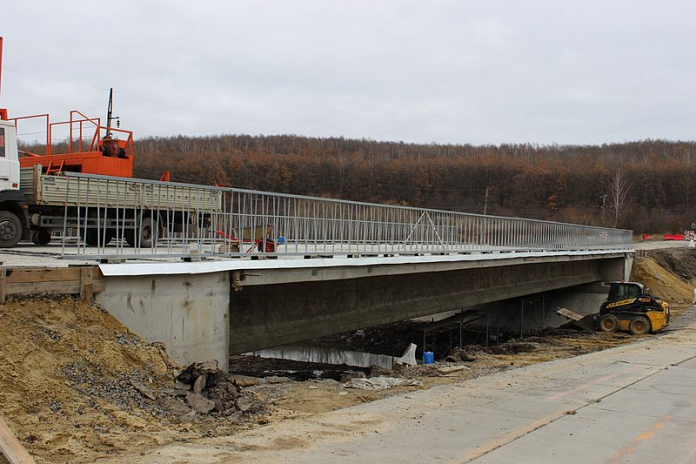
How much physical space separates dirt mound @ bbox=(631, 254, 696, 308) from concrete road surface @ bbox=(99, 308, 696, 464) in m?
26.4

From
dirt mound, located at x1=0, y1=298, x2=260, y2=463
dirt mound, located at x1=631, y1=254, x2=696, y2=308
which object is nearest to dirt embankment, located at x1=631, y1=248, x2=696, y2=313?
dirt mound, located at x1=631, y1=254, x2=696, y2=308

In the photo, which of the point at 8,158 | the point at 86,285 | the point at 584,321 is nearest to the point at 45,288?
the point at 86,285

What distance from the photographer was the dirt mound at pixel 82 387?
559 centimetres

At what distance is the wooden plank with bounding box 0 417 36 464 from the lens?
15.8ft

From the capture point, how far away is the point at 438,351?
26891 millimetres

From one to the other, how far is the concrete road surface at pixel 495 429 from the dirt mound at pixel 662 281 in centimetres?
2641

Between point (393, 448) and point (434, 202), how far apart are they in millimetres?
75074

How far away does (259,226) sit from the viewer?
36.7 ft

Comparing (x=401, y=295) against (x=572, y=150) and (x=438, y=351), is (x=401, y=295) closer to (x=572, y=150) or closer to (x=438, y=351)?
(x=438, y=351)

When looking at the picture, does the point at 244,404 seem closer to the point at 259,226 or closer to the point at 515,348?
the point at 259,226

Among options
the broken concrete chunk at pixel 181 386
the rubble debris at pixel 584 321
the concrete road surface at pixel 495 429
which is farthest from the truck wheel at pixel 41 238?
the rubble debris at pixel 584 321

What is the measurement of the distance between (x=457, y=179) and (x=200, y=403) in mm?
82467

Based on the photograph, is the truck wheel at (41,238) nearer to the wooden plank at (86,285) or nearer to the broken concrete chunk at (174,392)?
the wooden plank at (86,285)

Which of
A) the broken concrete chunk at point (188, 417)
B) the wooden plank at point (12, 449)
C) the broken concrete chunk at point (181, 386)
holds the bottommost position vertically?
the broken concrete chunk at point (188, 417)
